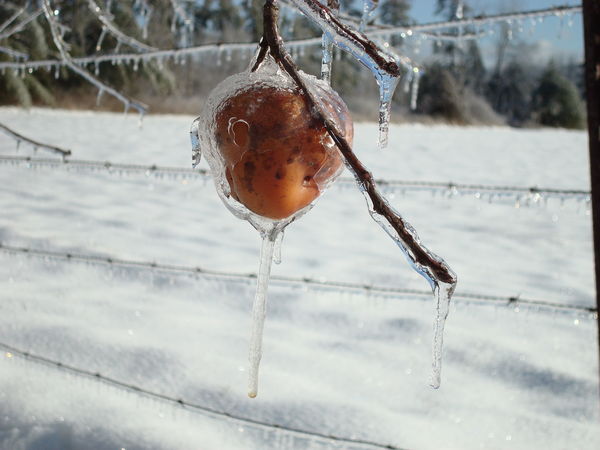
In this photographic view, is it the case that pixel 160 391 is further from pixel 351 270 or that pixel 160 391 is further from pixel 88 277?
pixel 351 270

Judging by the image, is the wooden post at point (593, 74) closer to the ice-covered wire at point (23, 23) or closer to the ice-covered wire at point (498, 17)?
the ice-covered wire at point (498, 17)

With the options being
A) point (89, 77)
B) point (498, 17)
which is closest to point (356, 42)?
point (89, 77)

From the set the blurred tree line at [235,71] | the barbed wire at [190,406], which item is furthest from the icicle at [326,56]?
the blurred tree line at [235,71]

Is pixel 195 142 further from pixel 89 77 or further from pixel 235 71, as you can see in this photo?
pixel 235 71

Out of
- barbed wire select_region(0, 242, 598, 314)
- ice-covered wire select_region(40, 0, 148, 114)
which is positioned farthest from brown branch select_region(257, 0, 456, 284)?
barbed wire select_region(0, 242, 598, 314)

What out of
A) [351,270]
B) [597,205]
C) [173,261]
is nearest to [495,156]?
[351,270]

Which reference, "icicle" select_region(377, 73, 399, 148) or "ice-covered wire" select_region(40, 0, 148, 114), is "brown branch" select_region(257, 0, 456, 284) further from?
"ice-covered wire" select_region(40, 0, 148, 114)
